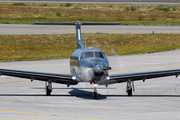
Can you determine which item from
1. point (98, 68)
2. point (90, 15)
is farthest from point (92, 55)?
point (90, 15)

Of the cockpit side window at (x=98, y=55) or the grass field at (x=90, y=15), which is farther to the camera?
the grass field at (x=90, y=15)

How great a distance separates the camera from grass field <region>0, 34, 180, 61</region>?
127 ft

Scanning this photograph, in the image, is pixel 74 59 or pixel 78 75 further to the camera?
pixel 74 59

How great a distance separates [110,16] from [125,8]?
12.5 metres

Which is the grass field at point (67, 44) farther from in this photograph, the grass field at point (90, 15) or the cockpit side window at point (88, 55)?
the grass field at point (90, 15)

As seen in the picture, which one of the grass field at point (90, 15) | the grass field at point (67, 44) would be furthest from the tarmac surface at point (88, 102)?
the grass field at point (90, 15)

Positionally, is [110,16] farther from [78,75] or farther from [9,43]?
[78,75]

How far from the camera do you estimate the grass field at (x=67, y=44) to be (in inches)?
1527

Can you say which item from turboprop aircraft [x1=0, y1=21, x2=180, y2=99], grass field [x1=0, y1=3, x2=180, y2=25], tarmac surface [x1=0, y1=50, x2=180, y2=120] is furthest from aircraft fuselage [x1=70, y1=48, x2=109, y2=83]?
grass field [x1=0, y1=3, x2=180, y2=25]

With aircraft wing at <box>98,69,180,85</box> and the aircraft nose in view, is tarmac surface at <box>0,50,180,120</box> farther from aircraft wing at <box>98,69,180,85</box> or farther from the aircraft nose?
the aircraft nose

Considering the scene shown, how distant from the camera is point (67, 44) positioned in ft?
143

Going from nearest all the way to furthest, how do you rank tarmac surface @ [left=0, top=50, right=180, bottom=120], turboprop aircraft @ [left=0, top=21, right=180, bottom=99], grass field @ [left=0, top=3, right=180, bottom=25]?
tarmac surface @ [left=0, top=50, right=180, bottom=120]
turboprop aircraft @ [left=0, top=21, right=180, bottom=99]
grass field @ [left=0, top=3, right=180, bottom=25]

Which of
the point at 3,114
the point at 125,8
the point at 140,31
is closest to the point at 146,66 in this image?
the point at 3,114

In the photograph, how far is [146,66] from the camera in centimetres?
2880
